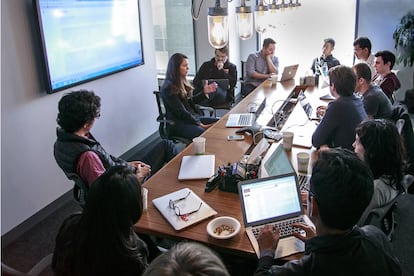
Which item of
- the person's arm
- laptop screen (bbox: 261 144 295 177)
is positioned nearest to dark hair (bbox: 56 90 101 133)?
the person's arm

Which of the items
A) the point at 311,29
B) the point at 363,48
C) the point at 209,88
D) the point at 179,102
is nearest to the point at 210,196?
the point at 179,102

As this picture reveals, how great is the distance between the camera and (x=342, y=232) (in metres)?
1.30

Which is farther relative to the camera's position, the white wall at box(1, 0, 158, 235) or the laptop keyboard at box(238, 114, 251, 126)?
the laptop keyboard at box(238, 114, 251, 126)

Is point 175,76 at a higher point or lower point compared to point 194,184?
higher

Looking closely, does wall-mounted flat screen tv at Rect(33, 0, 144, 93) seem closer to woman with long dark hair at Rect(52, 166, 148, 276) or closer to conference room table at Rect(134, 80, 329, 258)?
conference room table at Rect(134, 80, 329, 258)

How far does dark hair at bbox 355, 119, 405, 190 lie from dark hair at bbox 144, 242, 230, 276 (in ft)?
4.54

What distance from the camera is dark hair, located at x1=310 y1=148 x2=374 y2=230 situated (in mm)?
1291

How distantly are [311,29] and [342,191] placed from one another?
535 centimetres

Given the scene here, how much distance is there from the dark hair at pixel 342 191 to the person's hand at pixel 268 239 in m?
0.32

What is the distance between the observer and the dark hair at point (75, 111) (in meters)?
2.27

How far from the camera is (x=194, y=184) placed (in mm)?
2207

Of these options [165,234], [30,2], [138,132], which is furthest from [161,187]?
[138,132]

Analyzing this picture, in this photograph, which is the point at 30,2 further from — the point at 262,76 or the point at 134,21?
the point at 262,76

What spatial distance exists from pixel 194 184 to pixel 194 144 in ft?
1.52
